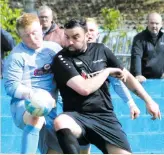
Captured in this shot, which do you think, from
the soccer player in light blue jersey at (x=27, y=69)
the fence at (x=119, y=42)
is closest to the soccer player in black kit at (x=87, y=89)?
the soccer player in light blue jersey at (x=27, y=69)

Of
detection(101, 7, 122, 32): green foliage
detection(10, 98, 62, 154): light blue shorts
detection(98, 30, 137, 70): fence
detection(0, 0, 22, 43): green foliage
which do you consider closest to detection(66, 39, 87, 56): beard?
detection(10, 98, 62, 154): light blue shorts

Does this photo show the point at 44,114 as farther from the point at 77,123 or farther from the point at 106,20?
the point at 106,20

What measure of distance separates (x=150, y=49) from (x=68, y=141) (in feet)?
14.8

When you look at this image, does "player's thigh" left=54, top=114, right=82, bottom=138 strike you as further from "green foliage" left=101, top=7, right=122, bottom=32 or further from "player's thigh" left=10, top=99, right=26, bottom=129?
"green foliage" left=101, top=7, right=122, bottom=32

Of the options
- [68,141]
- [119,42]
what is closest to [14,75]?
[68,141]

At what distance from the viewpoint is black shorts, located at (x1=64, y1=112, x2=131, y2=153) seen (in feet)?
19.0

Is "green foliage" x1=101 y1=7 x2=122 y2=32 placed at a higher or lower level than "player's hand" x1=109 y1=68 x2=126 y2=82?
lower

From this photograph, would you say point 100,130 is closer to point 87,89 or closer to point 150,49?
point 87,89

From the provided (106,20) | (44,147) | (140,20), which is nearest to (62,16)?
(140,20)

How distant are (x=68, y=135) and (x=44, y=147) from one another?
0.70 m

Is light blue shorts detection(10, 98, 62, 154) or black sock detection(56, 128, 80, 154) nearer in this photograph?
black sock detection(56, 128, 80, 154)

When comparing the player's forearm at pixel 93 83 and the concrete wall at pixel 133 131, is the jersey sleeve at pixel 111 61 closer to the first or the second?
the player's forearm at pixel 93 83

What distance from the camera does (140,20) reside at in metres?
17.7

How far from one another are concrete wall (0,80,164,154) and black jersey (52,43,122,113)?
2.02m
